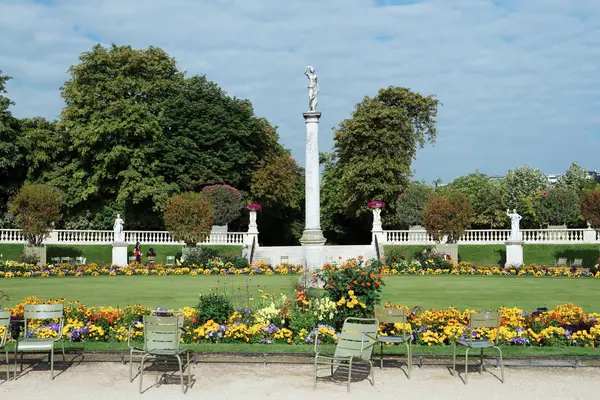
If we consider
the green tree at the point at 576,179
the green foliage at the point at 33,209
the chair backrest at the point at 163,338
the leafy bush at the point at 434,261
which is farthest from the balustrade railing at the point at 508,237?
the chair backrest at the point at 163,338

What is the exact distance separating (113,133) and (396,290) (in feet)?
83.5

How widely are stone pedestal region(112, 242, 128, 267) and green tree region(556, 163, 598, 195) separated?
1563 inches

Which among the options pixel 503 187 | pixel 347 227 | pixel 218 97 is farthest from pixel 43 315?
pixel 503 187

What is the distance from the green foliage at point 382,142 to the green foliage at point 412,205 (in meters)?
2.51

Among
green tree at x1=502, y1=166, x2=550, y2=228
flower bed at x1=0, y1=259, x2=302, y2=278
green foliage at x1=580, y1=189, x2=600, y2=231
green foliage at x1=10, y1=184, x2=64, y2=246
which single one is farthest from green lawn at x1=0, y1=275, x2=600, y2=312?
green tree at x1=502, y1=166, x2=550, y2=228

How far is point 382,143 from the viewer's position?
46.5m

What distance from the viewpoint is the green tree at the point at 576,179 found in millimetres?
57031

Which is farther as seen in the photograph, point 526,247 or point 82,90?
point 82,90

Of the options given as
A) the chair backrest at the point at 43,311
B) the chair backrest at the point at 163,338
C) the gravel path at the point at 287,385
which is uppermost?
the chair backrest at the point at 43,311

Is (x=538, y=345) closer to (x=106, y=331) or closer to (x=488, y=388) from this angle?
(x=488, y=388)

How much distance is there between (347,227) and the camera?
5506cm

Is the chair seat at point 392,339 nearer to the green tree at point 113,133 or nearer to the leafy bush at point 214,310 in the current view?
the leafy bush at point 214,310

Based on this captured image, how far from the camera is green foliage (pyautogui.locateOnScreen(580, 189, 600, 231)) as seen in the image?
32.1 meters

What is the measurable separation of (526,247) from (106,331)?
2890 centimetres
